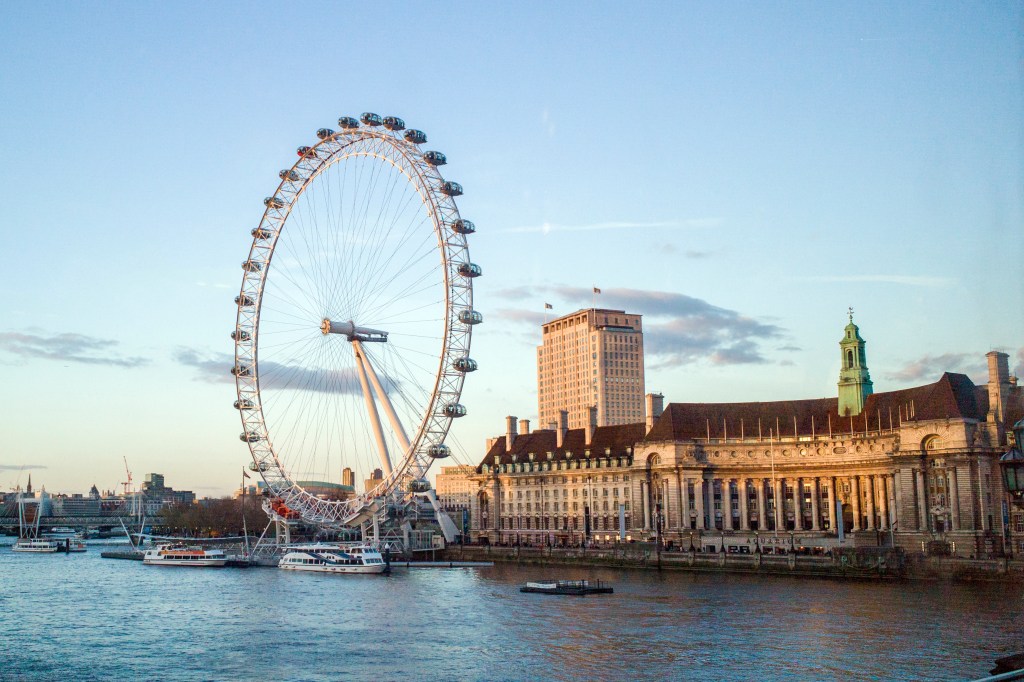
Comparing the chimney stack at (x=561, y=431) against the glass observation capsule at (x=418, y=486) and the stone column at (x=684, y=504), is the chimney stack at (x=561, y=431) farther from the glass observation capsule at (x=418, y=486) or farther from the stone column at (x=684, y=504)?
the glass observation capsule at (x=418, y=486)

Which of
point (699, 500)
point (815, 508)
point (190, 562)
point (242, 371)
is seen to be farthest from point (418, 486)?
point (815, 508)

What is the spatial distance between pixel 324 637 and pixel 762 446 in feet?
204

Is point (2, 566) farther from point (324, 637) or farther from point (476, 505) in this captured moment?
point (324, 637)

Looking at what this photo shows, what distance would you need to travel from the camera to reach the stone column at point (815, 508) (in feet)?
329

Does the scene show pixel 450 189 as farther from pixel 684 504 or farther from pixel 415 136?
pixel 684 504

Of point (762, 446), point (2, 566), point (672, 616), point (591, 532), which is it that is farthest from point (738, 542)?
point (2, 566)

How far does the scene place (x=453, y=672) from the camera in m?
41.2

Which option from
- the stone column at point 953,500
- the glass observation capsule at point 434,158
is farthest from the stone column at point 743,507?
the glass observation capsule at point 434,158

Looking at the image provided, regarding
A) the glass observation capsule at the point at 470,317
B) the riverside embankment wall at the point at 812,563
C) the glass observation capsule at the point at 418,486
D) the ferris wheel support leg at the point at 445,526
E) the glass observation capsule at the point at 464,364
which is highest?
the glass observation capsule at the point at 470,317

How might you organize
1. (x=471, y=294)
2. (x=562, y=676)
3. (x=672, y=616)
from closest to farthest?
(x=562, y=676), (x=672, y=616), (x=471, y=294)

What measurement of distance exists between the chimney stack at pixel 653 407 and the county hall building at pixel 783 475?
0.32 m

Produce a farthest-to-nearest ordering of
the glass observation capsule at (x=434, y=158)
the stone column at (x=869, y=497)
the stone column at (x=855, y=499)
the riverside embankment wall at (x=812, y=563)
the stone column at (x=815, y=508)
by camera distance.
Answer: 1. the stone column at (x=815, y=508)
2. the stone column at (x=855, y=499)
3. the stone column at (x=869, y=497)
4. the glass observation capsule at (x=434, y=158)
5. the riverside embankment wall at (x=812, y=563)

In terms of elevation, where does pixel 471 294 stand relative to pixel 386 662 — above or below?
above

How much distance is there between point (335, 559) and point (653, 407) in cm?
3888
